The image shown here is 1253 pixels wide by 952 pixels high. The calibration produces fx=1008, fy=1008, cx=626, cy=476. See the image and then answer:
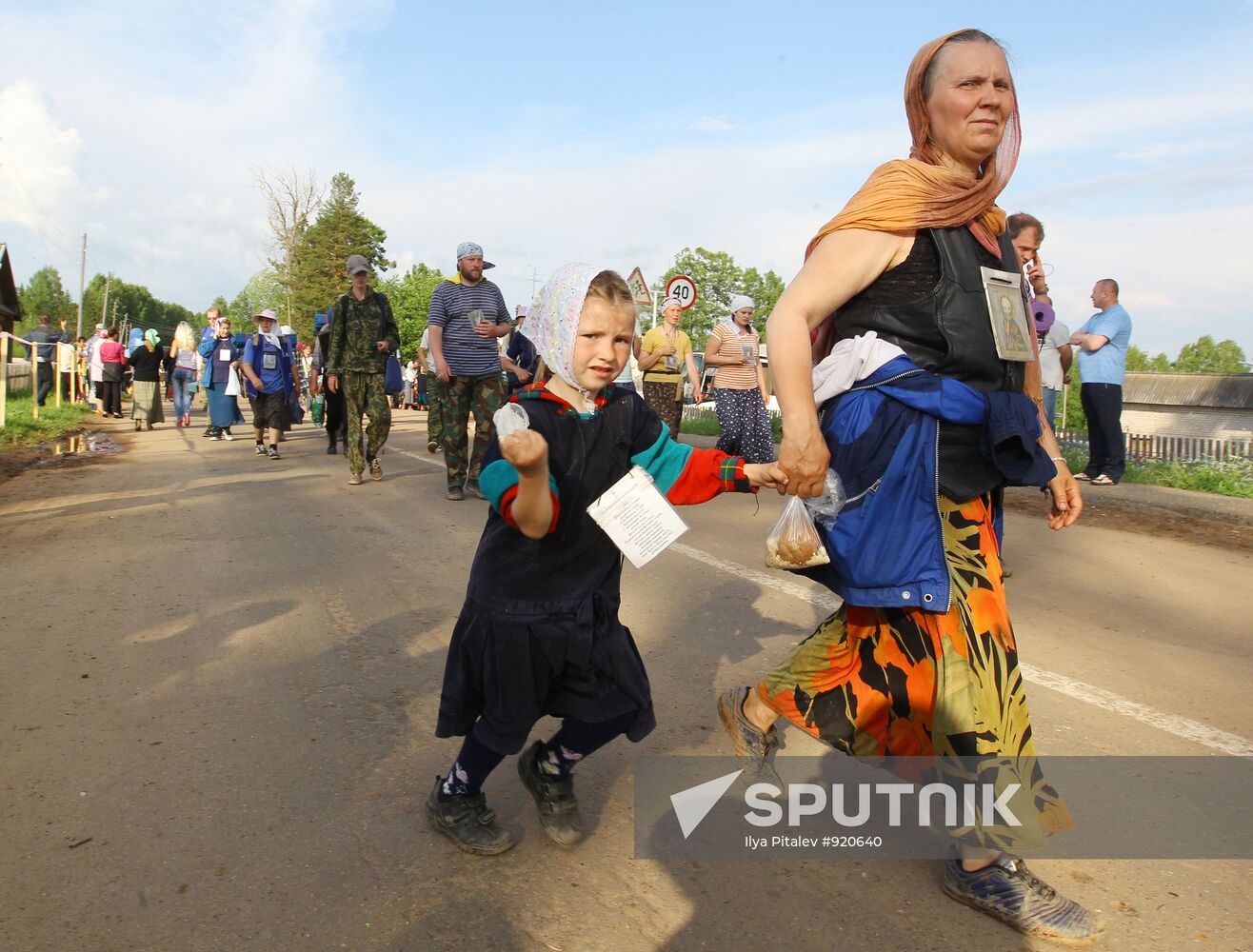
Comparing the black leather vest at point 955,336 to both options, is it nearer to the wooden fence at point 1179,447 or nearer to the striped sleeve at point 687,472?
the striped sleeve at point 687,472

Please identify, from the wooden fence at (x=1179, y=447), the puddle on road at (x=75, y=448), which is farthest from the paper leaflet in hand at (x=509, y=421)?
the wooden fence at (x=1179, y=447)

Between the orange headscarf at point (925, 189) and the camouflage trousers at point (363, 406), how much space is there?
7.83 m

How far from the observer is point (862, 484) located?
2486 mm

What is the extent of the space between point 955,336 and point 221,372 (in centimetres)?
1502

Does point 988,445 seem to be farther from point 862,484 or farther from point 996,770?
point 996,770

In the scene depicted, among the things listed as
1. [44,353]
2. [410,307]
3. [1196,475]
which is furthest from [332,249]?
[1196,475]

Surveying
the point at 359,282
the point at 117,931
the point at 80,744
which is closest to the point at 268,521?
the point at 359,282

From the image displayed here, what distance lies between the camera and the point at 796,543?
2459 mm

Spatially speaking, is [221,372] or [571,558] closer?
[571,558]

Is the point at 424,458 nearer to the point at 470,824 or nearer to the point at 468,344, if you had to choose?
the point at 468,344

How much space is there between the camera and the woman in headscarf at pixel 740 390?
34.0 ft

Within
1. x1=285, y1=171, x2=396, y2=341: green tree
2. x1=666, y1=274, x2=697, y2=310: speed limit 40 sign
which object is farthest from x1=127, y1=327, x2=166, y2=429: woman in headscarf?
x1=285, y1=171, x2=396, y2=341: green tree

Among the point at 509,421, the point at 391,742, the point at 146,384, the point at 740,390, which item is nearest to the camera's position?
the point at 509,421

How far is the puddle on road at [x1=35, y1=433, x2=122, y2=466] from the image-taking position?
1273cm
